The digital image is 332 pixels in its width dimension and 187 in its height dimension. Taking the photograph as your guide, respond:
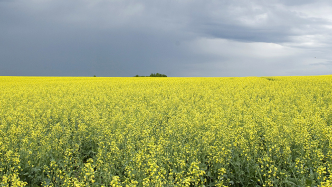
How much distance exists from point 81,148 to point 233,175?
524 centimetres

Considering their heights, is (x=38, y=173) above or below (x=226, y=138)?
Result: below

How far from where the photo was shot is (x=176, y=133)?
295 inches

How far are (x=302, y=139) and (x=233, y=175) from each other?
245 cm

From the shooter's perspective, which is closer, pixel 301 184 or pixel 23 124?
pixel 301 184

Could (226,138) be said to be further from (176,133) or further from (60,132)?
(60,132)

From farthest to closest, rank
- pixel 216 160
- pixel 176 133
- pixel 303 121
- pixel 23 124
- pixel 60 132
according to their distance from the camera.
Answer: pixel 23 124 → pixel 60 132 → pixel 303 121 → pixel 176 133 → pixel 216 160

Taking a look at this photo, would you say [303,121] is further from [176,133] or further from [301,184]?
[176,133]

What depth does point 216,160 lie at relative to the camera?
221 inches


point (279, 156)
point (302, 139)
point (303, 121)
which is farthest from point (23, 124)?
point (303, 121)

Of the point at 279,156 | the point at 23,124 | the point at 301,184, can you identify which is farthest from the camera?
the point at 23,124

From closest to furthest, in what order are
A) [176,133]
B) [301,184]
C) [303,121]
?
[301,184] < [176,133] < [303,121]

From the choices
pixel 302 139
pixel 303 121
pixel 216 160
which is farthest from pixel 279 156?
pixel 303 121

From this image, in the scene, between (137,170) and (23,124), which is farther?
(23,124)

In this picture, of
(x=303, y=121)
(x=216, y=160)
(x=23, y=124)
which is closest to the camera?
(x=216, y=160)
